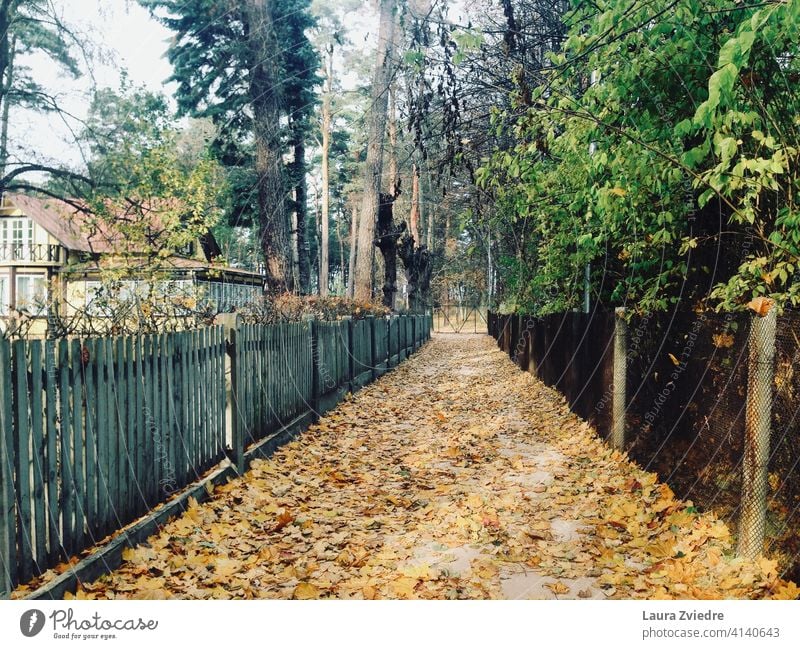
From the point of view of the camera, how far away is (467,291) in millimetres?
51969

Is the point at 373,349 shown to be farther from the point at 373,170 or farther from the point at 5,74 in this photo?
the point at 5,74

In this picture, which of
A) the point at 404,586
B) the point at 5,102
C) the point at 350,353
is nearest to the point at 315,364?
the point at 350,353

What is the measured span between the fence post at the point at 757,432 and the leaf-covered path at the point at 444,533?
185 mm

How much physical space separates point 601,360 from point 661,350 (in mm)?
1843

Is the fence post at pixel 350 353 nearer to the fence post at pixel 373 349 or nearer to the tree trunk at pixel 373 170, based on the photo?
the fence post at pixel 373 349

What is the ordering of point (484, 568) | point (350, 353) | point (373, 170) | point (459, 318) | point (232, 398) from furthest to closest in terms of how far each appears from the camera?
point (459, 318) → point (373, 170) → point (350, 353) → point (232, 398) → point (484, 568)

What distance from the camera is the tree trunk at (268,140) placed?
12617 mm

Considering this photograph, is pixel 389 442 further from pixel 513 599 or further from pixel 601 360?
pixel 513 599

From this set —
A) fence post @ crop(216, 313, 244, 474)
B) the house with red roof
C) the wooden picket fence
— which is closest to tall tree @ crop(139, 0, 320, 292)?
the house with red roof

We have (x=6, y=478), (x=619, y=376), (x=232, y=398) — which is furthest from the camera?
(x=619, y=376)

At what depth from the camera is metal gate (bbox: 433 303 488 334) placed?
4850cm

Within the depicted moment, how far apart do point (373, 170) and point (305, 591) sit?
55.0ft

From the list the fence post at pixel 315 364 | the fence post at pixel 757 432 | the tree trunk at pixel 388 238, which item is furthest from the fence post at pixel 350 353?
the tree trunk at pixel 388 238

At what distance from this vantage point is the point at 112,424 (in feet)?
12.8
